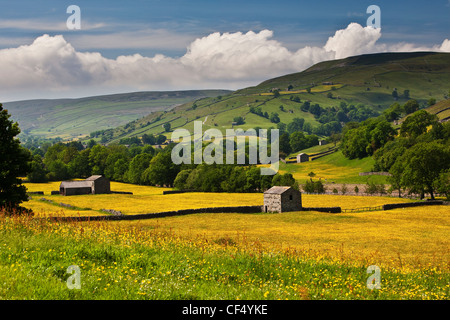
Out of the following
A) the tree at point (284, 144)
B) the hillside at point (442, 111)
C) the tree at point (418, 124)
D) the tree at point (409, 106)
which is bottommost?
the tree at point (284, 144)

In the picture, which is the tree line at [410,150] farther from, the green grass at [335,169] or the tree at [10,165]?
the tree at [10,165]

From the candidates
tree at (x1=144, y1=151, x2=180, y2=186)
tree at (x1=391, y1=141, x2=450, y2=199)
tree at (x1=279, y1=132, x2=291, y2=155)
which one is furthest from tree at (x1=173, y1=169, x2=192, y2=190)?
tree at (x1=279, y1=132, x2=291, y2=155)

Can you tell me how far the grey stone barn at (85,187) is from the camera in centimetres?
9338

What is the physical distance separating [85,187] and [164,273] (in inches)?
3486

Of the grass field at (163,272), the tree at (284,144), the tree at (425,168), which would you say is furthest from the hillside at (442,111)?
the grass field at (163,272)

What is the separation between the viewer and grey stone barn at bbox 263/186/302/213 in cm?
6104

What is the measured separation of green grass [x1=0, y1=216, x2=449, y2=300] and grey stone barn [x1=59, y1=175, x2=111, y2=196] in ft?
264

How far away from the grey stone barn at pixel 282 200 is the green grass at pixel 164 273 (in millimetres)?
43642

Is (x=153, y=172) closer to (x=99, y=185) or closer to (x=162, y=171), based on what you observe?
(x=162, y=171)

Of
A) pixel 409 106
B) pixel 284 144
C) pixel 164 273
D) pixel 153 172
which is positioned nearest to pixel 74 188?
pixel 153 172

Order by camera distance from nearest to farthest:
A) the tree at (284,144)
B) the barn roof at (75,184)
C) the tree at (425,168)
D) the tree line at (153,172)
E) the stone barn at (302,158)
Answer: the tree at (425,168) → the barn roof at (75,184) → the tree line at (153,172) → the stone barn at (302,158) → the tree at (284,144)

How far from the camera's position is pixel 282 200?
61.0 meters
